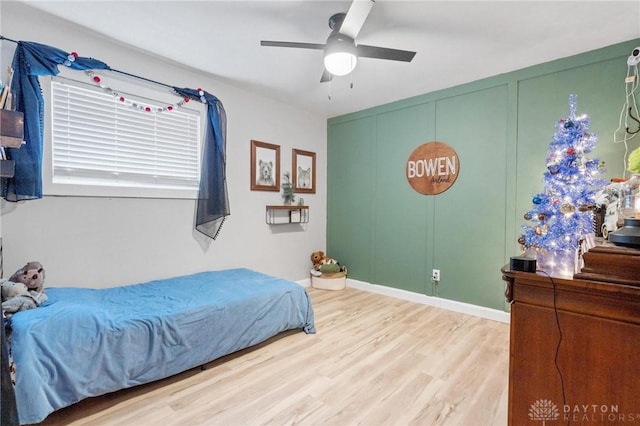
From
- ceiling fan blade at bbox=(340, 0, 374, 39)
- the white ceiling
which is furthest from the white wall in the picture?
ceiling fan blade at bbox=(340, 0, 374, 39)

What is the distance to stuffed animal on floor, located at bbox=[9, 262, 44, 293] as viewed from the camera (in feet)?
6.27

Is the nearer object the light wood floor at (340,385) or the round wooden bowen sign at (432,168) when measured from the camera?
the light wood floor at (340,385)

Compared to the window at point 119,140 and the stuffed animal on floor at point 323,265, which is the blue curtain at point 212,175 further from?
the stuffed animal on floor at point 323,265

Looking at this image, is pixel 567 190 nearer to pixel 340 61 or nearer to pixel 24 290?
pixel 340 61

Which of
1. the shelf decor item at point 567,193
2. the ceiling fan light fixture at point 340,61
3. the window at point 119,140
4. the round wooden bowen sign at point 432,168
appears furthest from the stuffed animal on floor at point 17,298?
the round wooden bowen sign at point 432,168

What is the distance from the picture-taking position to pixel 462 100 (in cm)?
325

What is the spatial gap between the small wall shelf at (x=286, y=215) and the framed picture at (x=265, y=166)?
27 centimetres

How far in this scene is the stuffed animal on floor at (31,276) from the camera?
1910 millimetres

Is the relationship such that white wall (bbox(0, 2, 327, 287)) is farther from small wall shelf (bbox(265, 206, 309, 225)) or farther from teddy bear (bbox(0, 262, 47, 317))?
teddy bear (bbox(0, 262, 47, 317))

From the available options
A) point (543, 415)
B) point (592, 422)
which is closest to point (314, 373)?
point (543, 415)

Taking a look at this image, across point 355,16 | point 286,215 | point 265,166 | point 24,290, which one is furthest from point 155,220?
point 355,16

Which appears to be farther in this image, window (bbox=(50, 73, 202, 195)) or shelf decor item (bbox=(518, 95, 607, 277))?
window (bbox=(50, 73, 202, 195))

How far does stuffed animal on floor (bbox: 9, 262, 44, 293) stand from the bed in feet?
0.38

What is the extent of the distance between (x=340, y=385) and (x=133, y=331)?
4.46 ft
